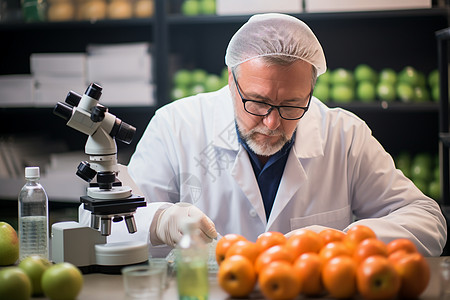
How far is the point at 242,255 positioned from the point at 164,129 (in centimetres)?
104

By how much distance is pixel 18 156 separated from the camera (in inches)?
133

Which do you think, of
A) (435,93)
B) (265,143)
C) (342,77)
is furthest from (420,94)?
(265,143)

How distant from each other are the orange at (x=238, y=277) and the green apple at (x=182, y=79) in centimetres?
209

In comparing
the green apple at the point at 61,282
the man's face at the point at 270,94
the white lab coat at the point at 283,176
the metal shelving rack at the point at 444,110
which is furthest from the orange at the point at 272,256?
the metal shelving rack at the point at 444,110

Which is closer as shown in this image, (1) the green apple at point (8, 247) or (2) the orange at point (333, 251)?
(2) the orange at point (333, 251)

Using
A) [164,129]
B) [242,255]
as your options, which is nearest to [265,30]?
[164,129]

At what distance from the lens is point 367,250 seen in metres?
1.17

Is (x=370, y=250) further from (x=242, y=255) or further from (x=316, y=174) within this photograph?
(x=316, y=174)

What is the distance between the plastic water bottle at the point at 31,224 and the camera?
4.87ft

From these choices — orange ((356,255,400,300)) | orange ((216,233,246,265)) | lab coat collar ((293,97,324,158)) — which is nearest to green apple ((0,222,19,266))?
orange ((216,233,246,265))

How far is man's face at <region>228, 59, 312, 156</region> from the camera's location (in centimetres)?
180

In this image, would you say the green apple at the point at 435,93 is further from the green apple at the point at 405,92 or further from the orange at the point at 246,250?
the orange at the point at 246,250

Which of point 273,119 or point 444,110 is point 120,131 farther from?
point 444,110

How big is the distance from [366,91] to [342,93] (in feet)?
0.40
